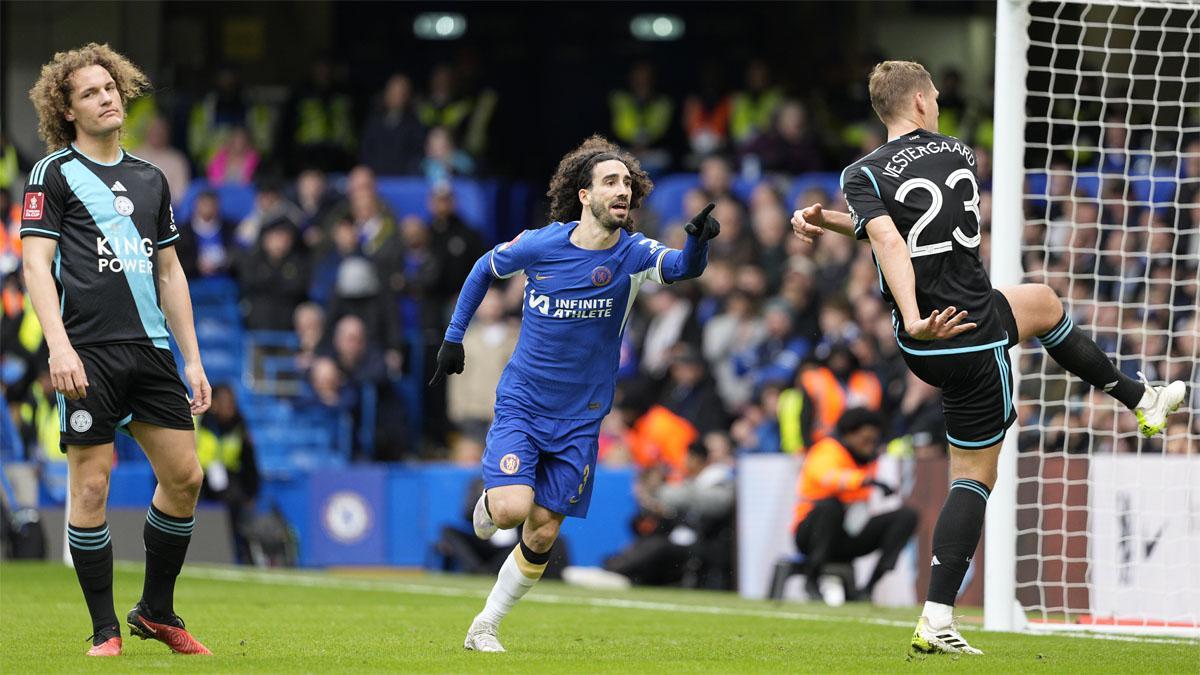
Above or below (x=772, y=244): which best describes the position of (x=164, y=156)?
above

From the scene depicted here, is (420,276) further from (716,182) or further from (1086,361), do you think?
(1086,361)

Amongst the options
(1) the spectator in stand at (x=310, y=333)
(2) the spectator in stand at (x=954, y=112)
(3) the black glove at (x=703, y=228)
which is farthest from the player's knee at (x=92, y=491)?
(2) the spectator in stand at (x=954, y=112)

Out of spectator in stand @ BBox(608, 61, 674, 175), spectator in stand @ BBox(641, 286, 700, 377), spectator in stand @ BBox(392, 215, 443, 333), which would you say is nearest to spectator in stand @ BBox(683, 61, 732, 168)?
spectator in stand @ BBox(608, 61, 674, 175)

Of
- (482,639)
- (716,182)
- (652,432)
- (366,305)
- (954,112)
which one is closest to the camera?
(482,639)

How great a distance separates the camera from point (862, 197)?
7.24m

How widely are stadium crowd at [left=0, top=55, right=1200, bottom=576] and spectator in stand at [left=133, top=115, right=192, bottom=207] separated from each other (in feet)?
0.13

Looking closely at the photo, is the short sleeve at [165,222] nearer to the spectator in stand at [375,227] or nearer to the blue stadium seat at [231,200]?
the spectator in stand at [375,227]

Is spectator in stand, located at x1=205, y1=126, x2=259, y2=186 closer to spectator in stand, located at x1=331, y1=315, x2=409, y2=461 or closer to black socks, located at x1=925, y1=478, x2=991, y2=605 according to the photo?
spectator in stand, located at x1=331, y1=315, x2=409, y2=461

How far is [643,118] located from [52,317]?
14286 mm

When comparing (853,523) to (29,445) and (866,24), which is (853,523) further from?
(866,24)

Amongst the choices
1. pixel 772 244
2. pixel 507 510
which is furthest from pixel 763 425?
pixel 507 510

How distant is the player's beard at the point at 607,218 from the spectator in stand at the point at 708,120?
12240 millimetres

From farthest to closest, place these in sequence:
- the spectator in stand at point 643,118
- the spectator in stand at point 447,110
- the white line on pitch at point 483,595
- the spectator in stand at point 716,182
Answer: the spectator in stand at point 447,110 < the spectator in stand at point 643,118 < the spectator in stand at point 716,182 < the white line on pitch at point 483,595

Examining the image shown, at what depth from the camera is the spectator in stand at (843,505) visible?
12953 mm
